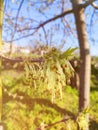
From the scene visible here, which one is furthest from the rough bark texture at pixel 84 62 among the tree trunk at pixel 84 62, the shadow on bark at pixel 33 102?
the shadow on bark at pixel 33 102

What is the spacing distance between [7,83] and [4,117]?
1798 millimetres

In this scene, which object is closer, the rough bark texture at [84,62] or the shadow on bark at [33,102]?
the rough bark texture at [84,62]

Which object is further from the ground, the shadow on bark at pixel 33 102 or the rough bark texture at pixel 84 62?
the rough bark texture at pixel 84 62

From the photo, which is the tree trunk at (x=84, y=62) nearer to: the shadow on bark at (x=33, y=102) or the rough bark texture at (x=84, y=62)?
the rough bark texture at (x=84, y=62)

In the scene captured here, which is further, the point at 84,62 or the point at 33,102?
the point at 33,102

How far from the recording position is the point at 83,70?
251 inches

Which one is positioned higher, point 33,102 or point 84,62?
point 84,62

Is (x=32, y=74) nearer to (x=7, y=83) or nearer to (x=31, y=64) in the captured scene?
(x=31, y=64)

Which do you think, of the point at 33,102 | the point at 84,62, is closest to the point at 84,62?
the point at 84,62

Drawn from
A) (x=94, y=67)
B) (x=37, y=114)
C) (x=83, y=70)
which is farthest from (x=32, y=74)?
(x=94, y=67)

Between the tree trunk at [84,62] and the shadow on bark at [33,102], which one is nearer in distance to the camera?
→ the tree trunk at [84,62]

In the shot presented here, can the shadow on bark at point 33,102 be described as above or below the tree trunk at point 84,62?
below

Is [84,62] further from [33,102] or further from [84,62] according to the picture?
[33,102]

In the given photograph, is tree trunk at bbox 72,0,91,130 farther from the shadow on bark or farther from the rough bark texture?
the shadow on bark
